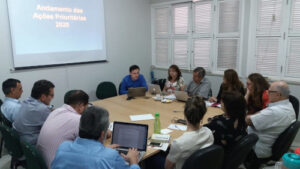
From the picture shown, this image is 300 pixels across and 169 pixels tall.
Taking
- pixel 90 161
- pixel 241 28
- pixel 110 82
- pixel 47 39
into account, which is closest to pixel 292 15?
pixel 241 28

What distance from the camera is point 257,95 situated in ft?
9.44

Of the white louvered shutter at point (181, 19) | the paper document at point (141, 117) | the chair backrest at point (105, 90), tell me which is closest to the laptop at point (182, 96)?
the paper document at point (141, 117)

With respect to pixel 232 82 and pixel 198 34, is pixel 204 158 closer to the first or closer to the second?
pixel 232 82

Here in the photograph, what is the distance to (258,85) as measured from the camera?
290 cm

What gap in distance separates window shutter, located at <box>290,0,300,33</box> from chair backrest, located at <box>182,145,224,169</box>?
3023 millimetres

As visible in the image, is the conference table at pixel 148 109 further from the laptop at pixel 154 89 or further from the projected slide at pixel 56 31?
the projected slide at pixel 56 31

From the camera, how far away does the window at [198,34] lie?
4.42 m

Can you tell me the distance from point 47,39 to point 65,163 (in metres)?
3.32

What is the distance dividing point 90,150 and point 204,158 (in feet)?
2.60

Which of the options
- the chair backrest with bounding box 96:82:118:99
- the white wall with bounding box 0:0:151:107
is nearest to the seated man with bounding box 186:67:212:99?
the chair backrest with bounding box 96:82:118:99

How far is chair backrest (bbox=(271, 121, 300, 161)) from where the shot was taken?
2.20 metres

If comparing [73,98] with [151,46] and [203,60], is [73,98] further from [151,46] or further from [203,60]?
[151,46]

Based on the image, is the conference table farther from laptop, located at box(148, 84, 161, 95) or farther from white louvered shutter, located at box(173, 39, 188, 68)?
white louvered shutter, located at box(173, 39, 188, 68)

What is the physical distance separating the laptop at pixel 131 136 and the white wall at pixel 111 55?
268 cm
